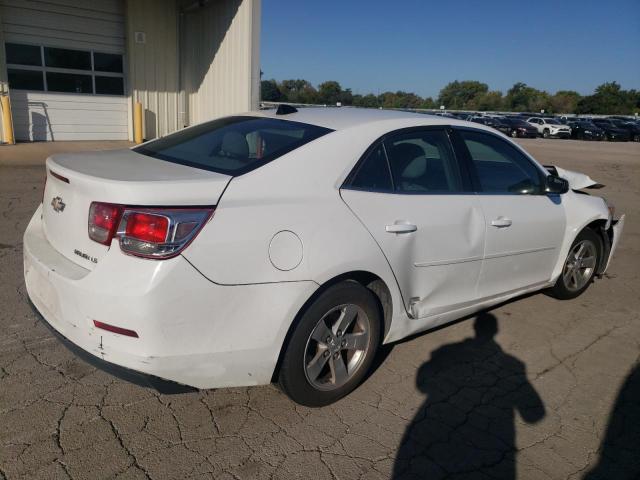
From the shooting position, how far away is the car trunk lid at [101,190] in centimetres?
233

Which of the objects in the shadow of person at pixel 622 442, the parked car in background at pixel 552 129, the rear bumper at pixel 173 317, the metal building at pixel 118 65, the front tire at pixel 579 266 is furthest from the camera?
the parked car in background at pixel 552 129

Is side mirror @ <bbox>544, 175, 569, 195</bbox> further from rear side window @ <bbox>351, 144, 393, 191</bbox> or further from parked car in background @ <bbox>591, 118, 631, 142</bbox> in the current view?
parked car in background @ <bbox>591, 118, 631, 142</bbox>

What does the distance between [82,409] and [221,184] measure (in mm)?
1437

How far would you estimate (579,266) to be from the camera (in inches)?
188

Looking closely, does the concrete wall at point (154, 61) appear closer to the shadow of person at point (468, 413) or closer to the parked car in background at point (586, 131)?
the shadow of person at point (468, 413)

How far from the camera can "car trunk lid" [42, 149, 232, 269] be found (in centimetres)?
233

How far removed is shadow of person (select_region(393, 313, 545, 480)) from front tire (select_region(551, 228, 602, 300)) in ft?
3.91

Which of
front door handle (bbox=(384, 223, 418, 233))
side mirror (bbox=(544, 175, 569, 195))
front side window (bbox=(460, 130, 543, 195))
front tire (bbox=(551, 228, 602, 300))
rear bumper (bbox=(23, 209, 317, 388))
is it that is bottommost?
front tire (bbox=(551, 228, 602, 300))

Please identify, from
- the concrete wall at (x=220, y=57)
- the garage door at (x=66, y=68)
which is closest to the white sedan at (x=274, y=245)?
the concrete wall at (x=220, y=57)

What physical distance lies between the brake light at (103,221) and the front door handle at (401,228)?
55.4 inches

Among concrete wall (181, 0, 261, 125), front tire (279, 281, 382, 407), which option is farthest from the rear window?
concrete wall (181, 0, 261, 125)

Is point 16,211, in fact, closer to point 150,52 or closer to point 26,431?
point 26,431

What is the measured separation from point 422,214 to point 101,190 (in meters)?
1.78

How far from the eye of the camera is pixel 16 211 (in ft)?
22.1
